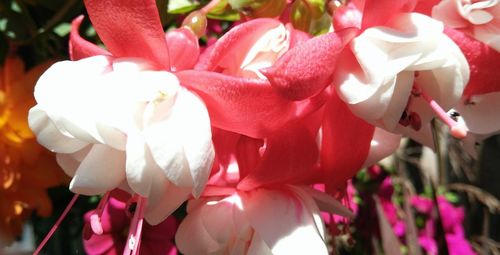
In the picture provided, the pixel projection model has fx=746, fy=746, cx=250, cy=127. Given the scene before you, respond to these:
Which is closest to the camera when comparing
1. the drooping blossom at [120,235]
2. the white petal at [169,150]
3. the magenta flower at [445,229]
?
the white petal at [169,150]

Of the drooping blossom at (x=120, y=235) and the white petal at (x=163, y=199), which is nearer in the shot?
the white petal at (x=163, y=199)

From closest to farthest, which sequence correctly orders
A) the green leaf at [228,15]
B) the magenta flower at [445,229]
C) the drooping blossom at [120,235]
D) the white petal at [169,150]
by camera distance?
1. the white petal at [169,150]
2. the green leaf at [228,15]
3. the drooping blossom at [120,235]
4. the magenta flower at [445,229]

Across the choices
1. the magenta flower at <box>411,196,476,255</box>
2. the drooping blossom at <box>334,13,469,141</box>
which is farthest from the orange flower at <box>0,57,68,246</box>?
the magenta flower at <box>411,196,476,255</box>

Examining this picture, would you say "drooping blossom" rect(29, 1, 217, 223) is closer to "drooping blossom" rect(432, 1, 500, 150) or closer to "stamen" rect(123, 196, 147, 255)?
"stamen" rect(123, 196, 147, 255)

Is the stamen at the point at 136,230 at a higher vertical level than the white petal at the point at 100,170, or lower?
lower

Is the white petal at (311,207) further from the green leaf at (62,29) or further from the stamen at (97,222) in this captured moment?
the green leaf at (62,29)

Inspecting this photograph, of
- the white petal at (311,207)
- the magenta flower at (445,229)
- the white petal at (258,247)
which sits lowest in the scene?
the magenta flower at (445,229)

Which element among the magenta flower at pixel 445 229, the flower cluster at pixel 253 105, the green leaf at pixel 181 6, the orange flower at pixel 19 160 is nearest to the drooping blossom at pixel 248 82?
the flower cluster at pixel 253 105
